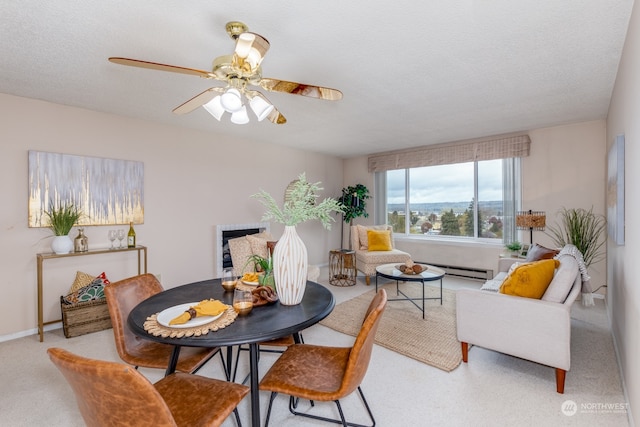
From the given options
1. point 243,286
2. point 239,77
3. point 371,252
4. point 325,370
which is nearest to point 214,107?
point 239,77

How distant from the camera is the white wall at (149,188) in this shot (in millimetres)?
2961

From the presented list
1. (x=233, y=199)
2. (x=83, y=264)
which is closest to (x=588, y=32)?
(x=233, y=199)

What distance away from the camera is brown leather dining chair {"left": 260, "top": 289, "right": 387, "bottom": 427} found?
132 centimetres

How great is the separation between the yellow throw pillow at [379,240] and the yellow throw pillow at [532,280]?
9.17 feet

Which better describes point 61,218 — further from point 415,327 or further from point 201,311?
point 415,327

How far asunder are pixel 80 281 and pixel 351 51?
353 centimetres

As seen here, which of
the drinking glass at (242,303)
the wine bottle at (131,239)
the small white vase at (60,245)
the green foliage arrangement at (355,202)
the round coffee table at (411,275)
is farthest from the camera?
the green foliage arrangement at (355,202)

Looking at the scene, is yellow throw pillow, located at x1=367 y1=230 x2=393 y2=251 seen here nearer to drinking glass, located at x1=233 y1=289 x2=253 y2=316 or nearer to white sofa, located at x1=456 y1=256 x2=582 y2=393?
white sofa, located at x1=456 y1=256 x2=582 y2=393

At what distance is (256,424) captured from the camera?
140 centimetres

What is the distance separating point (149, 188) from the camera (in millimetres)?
3848

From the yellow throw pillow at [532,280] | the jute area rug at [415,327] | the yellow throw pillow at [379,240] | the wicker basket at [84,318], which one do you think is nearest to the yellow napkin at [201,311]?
the jute area rug at [415,327]

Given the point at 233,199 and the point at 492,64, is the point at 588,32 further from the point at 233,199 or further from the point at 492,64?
the point at 233,199

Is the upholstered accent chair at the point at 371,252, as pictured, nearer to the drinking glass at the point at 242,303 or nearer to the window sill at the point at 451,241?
the window sill at the point at 451,241

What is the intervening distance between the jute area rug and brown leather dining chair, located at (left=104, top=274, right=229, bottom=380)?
170cm
